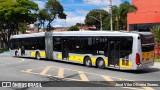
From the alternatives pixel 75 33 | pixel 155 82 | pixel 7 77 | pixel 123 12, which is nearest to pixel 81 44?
pixel 75 33

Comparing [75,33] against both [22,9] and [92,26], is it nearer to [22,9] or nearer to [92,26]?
[22,9]

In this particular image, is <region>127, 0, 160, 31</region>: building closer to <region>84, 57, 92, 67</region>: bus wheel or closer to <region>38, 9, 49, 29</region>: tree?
<region>84, 57, 92, 67</region>: bus wheel

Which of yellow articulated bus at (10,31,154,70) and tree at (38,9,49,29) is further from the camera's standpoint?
tree at (38,9,49,29)

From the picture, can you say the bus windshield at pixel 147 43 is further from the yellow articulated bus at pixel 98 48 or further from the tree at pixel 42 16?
the tree at pixel 42 16

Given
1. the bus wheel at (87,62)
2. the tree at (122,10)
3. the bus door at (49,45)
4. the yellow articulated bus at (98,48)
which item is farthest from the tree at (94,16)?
the bus wheel at (87,62)

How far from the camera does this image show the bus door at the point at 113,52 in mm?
22141

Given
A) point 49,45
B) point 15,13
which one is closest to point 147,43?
point 49,45

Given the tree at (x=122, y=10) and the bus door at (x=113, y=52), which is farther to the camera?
the tree at (x=122, y=10)

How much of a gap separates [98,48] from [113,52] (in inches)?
70.9

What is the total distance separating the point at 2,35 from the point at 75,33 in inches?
1647

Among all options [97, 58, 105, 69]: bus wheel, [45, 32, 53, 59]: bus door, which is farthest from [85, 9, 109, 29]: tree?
[97, 58, 105, 69]: bus wheel

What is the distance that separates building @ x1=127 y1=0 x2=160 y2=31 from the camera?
4565 cm

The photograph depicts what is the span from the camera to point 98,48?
79.0 ft

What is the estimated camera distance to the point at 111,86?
50.1 ft
